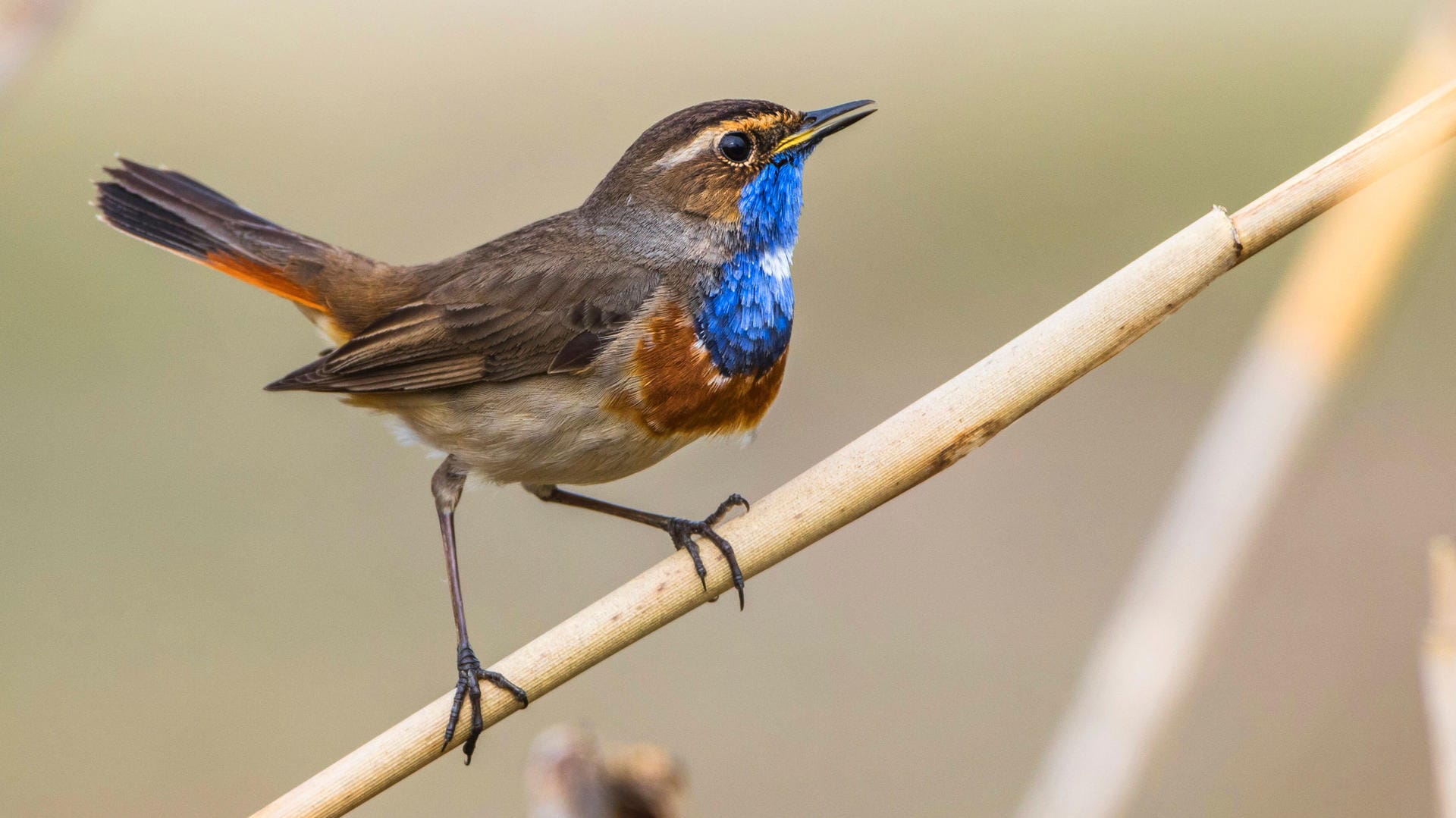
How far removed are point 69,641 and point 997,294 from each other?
5.44m

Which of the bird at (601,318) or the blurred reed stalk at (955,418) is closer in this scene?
the blurred reed stalk at (955,418)

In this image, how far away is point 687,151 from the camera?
405 cm

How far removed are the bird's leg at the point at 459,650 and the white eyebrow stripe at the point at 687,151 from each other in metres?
1.11

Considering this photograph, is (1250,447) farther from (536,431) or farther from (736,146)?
(536,431)

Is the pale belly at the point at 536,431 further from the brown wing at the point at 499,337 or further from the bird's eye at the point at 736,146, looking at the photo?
the bird's eye at the point at 736,146

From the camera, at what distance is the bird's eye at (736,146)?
398cm

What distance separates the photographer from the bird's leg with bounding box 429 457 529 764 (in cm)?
288

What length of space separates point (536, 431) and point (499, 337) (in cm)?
33

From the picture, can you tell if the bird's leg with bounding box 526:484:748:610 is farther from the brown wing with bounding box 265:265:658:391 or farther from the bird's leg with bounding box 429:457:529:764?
the brown wing with bounding box 265:265:658:391

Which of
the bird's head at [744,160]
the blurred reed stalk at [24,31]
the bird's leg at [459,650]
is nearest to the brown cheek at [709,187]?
the bird's head at [744,160]

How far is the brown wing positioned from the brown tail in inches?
17.1

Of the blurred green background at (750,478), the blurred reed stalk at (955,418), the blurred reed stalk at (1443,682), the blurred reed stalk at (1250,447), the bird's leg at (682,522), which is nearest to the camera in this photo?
the blurred reed stalk at (1443,682)

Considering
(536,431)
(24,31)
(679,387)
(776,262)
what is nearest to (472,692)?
(536,431)

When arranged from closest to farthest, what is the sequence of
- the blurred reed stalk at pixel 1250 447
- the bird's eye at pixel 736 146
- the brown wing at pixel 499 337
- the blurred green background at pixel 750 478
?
the blurred reed stalk at pixel 1250 447, the brown wing at pixel 499 337, the bird's eye at pixel 736 146, the blurred green background at pixel 750 478
